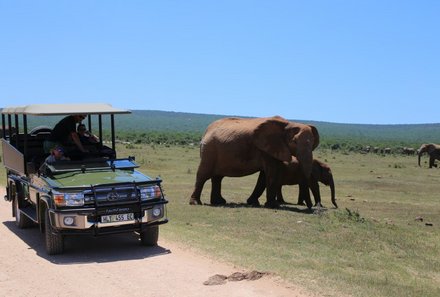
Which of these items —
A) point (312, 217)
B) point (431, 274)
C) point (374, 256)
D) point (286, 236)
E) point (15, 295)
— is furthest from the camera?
point (312, 217)

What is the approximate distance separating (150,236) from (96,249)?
0.98 meters

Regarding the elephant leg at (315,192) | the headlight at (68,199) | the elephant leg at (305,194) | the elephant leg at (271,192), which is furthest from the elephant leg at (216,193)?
the headlight at (68,199)

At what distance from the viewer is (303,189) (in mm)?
19719

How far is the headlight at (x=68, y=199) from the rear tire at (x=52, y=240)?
526 millimetres

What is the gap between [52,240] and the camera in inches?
415

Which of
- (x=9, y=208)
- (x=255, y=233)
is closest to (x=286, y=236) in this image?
(x=255, y=233)

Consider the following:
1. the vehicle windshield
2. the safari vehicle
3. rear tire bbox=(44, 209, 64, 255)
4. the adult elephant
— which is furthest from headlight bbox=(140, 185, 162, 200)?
the adult elephant

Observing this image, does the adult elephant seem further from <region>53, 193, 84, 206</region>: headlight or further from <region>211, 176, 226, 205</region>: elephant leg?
<region>53, 193, 84, 206</region>: headlight

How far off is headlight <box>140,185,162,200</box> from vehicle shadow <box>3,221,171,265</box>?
38.4 inches

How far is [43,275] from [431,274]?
21.0 feet

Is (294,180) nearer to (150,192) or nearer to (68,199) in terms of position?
(150,192)

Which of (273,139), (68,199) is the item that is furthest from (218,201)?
(68,199)

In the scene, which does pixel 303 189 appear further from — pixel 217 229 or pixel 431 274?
pixel 431 274

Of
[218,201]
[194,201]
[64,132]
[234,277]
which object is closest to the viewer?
[234,277]
